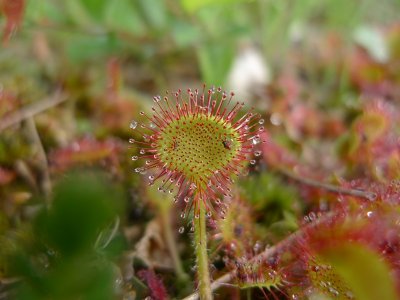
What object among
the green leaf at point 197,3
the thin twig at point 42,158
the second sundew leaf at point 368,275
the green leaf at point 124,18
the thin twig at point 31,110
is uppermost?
the green leaf at point 124,18

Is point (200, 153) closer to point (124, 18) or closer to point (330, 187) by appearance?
point (330, 187)

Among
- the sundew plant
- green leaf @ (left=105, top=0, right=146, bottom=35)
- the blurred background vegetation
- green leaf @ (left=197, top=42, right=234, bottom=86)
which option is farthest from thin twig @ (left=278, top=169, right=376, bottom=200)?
green leaf @ (left=105, top=0, right=146, bottom=35)

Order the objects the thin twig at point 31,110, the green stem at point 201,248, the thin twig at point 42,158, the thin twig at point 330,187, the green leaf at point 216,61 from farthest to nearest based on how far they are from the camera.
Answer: the green leaf at point 216,61 < the thin twig at point 31,110 < the thin twig at point 42,158 < the thin twig at point 330,187 < the green stem at point 201,248

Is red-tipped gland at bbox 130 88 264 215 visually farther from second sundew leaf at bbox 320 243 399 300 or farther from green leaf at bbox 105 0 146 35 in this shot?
green leaf at bbox 105 0 146 35

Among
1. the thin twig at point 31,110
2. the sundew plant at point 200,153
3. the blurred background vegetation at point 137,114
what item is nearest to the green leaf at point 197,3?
the blurred background vegetation at point 137,114

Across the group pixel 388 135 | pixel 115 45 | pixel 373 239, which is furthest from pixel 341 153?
pixel 115 45

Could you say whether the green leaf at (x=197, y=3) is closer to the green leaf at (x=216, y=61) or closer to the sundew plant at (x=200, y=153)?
the green leaf at (x=216, y=61)
